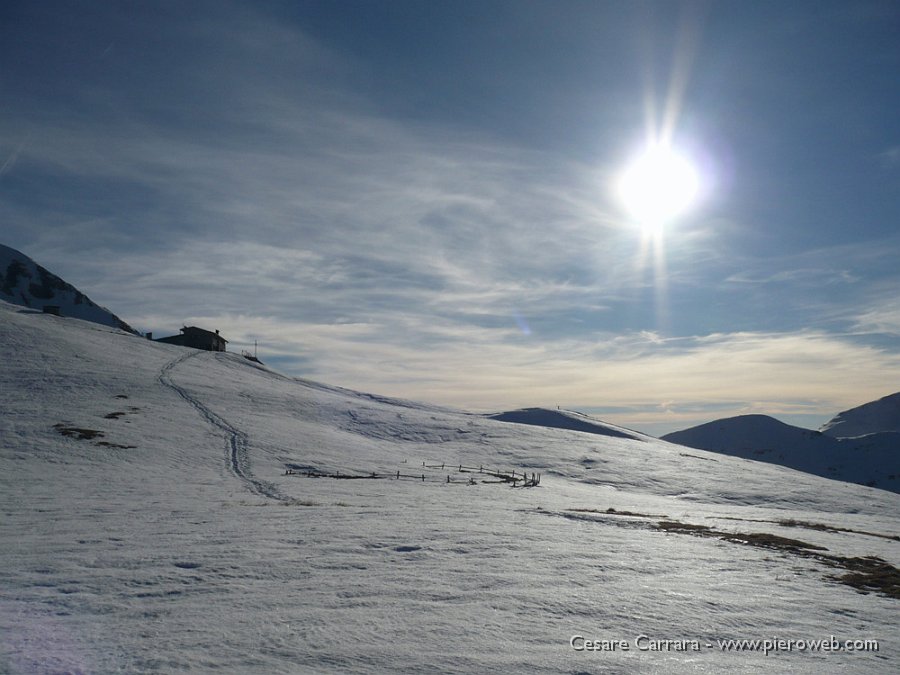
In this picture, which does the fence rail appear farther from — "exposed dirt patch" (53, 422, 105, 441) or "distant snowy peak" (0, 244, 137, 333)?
"distant snowy peak" (0, 244, 137, 333)

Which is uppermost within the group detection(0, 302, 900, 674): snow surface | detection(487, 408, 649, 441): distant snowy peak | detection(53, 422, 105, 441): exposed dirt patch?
detection(487, 408, 649, 441): distant snowy peak

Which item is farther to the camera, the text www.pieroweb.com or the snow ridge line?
the snow ridge line

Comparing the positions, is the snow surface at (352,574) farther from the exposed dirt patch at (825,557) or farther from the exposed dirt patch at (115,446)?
the exposed dirt patch at (825,557)

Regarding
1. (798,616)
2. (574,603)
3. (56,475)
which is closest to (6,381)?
(56,475)

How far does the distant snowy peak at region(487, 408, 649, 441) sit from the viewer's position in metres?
95.6

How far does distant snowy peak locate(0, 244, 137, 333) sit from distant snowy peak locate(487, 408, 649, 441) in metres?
125

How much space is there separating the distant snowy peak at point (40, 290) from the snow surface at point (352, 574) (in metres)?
157

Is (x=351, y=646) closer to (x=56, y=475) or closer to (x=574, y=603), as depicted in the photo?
(x=574, y=603)

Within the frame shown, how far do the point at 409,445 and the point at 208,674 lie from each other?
169 feet

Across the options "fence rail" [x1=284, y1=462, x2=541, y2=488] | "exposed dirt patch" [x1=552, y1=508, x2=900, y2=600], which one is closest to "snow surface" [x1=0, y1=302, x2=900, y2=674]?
"exposed dirt patch" [x1=552, y1=508, x2=900, y2=600]

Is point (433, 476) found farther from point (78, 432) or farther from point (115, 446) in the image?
point (78, 432)

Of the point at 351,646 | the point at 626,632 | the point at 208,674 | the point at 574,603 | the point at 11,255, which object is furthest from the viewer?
the point at 11,255

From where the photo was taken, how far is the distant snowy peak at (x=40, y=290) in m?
170

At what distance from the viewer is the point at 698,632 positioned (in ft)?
34.7
